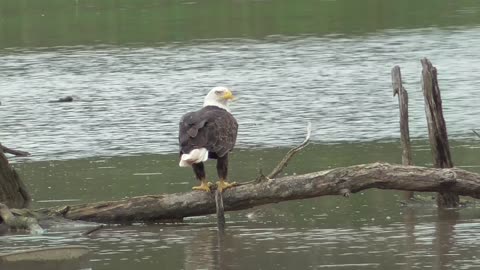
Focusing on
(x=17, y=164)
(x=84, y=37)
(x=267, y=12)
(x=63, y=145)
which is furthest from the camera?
(x=267, y=12)

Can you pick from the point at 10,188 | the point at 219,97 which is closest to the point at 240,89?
the point at 10,188

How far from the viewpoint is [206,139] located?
11.2 metres

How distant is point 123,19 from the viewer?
124 feet

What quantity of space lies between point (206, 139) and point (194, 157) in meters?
0.24

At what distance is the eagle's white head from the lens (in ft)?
39.0

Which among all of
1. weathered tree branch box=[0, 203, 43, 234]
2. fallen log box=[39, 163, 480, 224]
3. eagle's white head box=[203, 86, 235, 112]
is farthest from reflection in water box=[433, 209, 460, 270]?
weathered tree branch box=[0, 203, 43, 234]

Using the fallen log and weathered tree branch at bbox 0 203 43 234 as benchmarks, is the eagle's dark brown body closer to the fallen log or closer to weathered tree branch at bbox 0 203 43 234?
the fallen log

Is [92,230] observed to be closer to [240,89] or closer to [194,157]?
[194,157]

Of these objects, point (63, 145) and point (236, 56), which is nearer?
point (63, 145)

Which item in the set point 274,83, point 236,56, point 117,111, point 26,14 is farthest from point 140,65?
point 26,14

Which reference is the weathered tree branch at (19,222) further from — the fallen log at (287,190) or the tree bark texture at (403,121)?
the tree bark texture at (403,121)

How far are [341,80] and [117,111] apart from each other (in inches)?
158

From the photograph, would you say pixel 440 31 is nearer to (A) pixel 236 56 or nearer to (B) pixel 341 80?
(A) pixel 236 56

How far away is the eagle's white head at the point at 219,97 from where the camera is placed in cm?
1190
